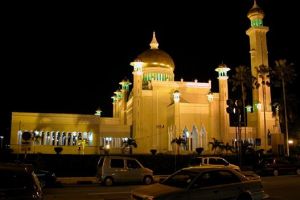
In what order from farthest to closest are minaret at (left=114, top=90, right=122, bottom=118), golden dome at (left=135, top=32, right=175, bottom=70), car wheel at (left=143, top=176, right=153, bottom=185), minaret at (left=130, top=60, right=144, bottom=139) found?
minaret at (left=114, top=90, right=122, bottom=118)
golden dome at (left=135, top=32, right=175, bottom=70)
minaret at (left=130, top=60, right=144, bottom=139)
car wheel at (left=143, top=176, right=153, bottom=185)

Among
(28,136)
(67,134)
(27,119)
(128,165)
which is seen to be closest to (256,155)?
(128,165)

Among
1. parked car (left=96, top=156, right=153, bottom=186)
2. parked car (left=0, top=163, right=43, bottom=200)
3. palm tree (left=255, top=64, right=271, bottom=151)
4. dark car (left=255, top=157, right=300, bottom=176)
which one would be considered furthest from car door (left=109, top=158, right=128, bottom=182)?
palm tree (left=255, top=64, right=271, bottom=151)

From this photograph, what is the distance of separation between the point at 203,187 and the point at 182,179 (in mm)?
684

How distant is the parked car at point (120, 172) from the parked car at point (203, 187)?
11.2 metres

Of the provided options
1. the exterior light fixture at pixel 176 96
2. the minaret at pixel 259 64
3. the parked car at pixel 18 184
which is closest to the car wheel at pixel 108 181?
the parked car at pixel 18 184

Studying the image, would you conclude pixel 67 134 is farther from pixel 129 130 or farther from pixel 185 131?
pixel 185 131

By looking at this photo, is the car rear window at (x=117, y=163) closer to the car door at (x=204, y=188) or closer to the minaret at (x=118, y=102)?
the car door at (x=204, y=188)

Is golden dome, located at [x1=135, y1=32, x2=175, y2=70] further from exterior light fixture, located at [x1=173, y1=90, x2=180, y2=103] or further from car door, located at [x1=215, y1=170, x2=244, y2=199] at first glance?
car door, located at [x1=215, y1=170, x2=244, y2=199]

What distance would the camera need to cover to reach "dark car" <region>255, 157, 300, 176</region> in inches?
1098

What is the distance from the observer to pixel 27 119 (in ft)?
164

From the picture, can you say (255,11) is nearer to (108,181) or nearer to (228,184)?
(108,181)

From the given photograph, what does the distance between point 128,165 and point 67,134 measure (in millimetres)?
32375

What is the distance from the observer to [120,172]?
69.1ft

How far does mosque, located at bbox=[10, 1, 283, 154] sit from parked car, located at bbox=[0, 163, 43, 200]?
42.3 meters
